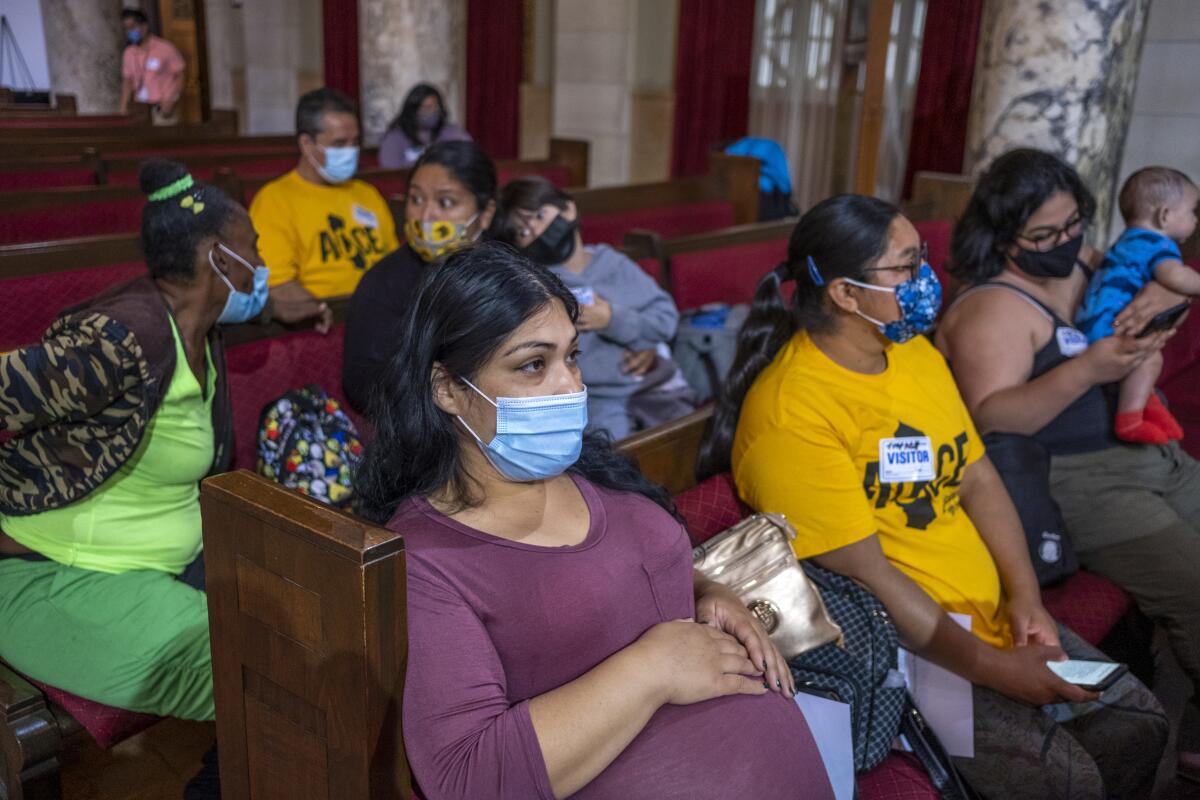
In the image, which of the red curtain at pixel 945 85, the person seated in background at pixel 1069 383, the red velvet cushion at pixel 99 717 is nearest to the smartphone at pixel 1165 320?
the person seated in background at pixel 1069 383

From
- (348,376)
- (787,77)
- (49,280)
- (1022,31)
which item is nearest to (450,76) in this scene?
(787,77)

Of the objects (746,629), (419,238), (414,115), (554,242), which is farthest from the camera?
(414,115)

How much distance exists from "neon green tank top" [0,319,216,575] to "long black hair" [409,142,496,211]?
102 cm

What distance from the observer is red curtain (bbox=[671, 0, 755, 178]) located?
7.98 meters

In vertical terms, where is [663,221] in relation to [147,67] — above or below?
below

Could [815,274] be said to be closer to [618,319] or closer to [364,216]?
[618,319]

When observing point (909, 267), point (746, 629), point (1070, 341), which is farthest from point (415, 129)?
point (746, 629)

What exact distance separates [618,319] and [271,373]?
Answer: 96cm

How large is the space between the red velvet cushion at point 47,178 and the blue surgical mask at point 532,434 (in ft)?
15.9

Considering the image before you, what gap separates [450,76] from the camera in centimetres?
791

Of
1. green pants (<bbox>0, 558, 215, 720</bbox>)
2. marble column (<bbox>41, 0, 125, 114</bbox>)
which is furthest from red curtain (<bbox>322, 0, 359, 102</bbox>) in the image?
green pants (<bbox>0, 558, 215, 720</bbox>)

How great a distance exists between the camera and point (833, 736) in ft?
5.44

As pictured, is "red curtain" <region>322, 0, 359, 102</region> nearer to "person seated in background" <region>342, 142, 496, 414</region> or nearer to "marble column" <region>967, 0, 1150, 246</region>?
"marble column" <region>967, 0, 1150, 246</region>

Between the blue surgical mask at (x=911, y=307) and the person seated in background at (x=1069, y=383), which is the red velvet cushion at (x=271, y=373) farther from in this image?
the person seated in background at (x=1069, y=383)
